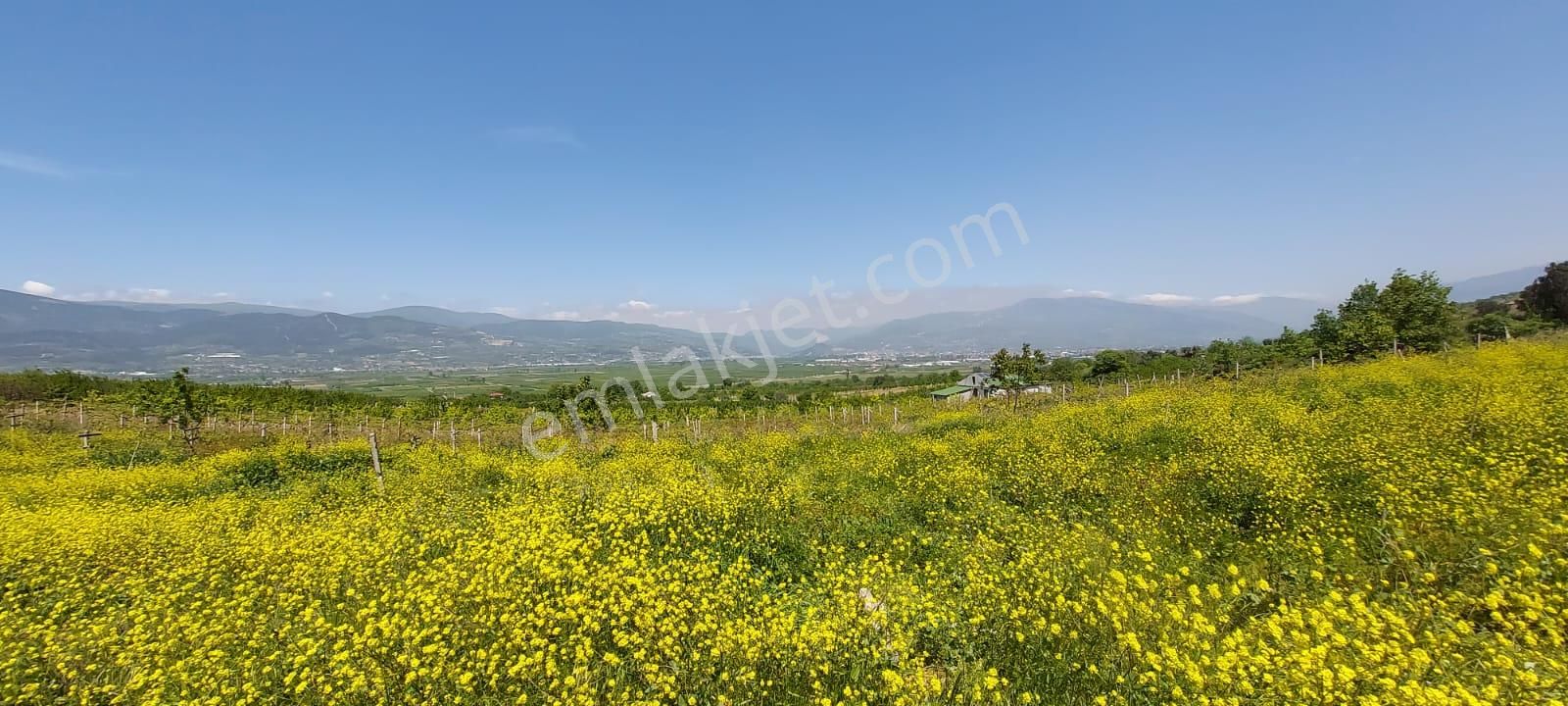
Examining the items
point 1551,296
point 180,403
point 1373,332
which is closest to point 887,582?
point 180,403

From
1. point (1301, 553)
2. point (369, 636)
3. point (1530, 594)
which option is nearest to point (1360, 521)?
point (1301, 553)

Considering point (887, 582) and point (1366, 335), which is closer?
point (887, 582)

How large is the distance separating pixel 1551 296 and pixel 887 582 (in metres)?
54.4

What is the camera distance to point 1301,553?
5.86 metres

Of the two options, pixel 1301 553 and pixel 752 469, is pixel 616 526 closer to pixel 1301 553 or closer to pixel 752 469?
pixel 752 469

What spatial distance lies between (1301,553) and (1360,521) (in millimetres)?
896

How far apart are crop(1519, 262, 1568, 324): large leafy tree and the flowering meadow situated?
3650 centimetres

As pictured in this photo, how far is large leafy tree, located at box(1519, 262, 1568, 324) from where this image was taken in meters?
32.0

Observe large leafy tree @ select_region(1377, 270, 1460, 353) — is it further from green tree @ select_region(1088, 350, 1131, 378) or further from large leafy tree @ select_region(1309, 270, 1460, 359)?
green tree @ select_region(1088, 350, 1131, 378)

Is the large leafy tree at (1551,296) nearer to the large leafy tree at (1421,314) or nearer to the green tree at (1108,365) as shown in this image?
the large leafy tree at (1421,314)

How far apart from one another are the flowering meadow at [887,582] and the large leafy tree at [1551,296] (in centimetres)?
3650

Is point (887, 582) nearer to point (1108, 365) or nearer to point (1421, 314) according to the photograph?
point (1421, 314)

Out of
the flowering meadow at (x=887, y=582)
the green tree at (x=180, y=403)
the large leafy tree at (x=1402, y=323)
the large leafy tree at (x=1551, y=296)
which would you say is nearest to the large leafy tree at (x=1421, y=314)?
the large leafy tree at (x=1402, y=323)

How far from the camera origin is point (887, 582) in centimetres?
582
